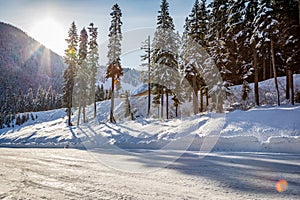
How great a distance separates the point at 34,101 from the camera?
112m

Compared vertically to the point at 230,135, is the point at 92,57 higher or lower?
higher

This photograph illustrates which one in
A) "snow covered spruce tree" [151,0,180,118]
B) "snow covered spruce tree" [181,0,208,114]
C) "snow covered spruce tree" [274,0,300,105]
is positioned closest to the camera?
"snow covered spruce tree" [274,0,300,105]

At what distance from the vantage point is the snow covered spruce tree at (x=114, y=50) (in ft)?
103

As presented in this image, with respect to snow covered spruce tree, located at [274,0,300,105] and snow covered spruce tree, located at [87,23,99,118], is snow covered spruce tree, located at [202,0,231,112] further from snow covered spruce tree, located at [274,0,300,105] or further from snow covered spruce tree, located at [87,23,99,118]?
snow covered spruce tree, located at [87,23,99,118]

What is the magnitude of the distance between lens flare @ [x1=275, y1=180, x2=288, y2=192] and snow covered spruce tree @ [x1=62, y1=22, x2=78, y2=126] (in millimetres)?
37055

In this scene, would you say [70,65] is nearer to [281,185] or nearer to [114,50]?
[114,50]

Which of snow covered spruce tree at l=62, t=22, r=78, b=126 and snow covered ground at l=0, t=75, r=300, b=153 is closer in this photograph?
snow covered ground at l=0, t=75, r=300, b=153

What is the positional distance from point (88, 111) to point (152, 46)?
31.9 m

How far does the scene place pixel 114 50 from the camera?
1243 inches

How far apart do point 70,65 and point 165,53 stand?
1637 cm

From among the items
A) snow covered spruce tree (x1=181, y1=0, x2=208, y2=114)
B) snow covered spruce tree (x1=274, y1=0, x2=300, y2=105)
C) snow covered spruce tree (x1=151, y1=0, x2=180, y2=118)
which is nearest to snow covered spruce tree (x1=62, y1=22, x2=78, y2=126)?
snow covered spruce tree (x1=151, y1=0, x2=180, y2=118)

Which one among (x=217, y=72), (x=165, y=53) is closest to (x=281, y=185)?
(x=217, y=72)

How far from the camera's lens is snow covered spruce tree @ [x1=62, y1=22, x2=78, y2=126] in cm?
3831

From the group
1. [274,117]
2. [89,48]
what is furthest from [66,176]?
[89,48]
